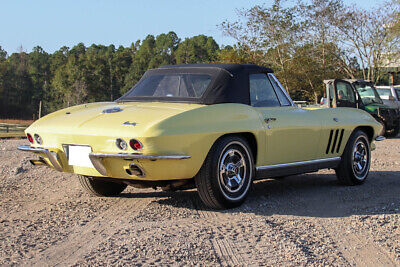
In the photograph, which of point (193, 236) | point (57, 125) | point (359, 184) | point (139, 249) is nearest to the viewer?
point (139, 249)

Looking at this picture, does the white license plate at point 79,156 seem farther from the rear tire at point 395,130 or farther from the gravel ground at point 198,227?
the rear tire at point 395,130

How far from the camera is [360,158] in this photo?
716 cm

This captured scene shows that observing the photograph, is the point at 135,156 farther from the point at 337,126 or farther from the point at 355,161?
the point at 355,161

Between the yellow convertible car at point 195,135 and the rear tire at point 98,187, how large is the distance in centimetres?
1

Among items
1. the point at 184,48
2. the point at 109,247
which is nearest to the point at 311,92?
the point at 109,247

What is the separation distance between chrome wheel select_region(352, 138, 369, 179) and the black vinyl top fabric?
198cm

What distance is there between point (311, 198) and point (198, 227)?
6.50 feet

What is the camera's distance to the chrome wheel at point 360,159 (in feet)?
23.1

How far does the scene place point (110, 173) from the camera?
15.5 ft

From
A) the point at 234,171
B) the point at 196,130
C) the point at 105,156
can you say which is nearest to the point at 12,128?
the point at 234,171

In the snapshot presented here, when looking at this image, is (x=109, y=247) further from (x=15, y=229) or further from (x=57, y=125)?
(x=57, y=125)

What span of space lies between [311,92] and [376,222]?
→ 26.6m

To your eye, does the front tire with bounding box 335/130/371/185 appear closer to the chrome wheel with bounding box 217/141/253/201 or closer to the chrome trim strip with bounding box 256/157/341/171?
the chrome trim strip with bounding box 256/157/341/171

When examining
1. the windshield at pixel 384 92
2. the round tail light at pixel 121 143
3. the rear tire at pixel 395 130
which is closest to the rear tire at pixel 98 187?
the round tail light at pixel 121 143
